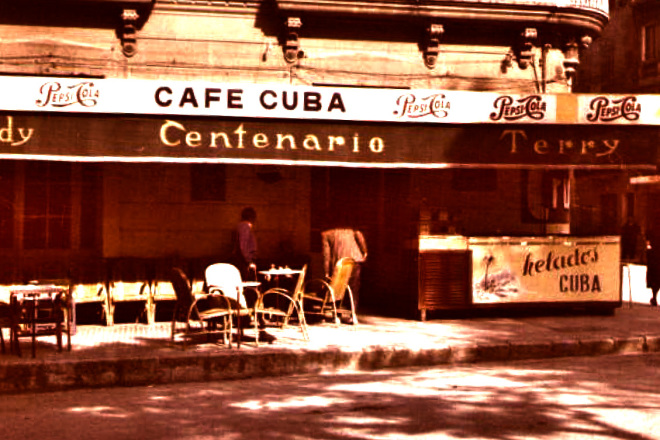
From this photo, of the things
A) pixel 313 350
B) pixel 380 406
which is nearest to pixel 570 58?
pixel 313 350

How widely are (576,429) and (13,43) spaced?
11.2 meters

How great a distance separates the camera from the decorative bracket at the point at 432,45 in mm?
15078

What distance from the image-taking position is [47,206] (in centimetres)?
1330

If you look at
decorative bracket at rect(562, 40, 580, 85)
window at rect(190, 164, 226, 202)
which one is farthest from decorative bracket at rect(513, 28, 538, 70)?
window at rect(190, 164, 226, 202)

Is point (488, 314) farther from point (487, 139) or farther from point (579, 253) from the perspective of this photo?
point (487, 139)

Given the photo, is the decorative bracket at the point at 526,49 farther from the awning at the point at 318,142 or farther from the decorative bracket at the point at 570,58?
the awning at the point at 318,142

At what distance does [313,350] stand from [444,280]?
3.41 metres

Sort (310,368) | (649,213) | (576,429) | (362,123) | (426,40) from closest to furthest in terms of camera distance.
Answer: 1. (576,429)
2. (310,368)
3. (362,123)
4. (426,40)
5. (649,213)

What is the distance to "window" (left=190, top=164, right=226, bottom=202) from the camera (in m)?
13.9

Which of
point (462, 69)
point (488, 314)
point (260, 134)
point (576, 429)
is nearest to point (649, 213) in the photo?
point (462, 69)

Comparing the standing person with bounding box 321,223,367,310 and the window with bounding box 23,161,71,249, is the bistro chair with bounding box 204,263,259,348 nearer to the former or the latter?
the standing person with bounding box 321,223,367,310

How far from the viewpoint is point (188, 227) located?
13.8 m

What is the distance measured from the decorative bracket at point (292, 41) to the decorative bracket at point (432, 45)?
2.27 metres

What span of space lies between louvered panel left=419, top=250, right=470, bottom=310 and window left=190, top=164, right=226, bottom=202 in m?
3.76
